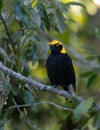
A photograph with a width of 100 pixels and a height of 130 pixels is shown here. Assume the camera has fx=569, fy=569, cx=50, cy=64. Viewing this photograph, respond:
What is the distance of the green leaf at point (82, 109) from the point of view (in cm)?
300

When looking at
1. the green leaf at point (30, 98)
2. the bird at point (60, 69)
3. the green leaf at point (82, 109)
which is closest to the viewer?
the green leaf at point (82, 109)

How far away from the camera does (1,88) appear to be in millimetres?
4746

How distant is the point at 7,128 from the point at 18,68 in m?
1.69

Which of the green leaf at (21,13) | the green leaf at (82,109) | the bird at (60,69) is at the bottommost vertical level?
the bird at (60,69)

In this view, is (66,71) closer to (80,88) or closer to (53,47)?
(53,47)

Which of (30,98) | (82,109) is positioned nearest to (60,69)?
(30,98)

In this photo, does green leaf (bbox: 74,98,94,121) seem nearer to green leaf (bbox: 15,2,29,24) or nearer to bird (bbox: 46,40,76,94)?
green leaf (bbox: 15,2,29,24)

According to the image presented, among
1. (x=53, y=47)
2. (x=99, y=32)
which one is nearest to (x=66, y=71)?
(x=53, y=47)

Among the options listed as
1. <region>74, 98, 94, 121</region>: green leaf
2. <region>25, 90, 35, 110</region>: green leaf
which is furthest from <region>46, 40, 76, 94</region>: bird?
<region>74, 98, 94, 121</region>: green leaf

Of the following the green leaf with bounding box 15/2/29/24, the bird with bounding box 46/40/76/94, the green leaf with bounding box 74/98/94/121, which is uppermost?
the green leaf with bounding box 15/2/29/24

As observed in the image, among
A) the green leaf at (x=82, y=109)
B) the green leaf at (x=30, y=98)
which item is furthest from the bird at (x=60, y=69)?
the green leaf at (x=82, y=109)

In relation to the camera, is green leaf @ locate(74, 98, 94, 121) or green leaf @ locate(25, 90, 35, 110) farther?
green leaf @ locate(25, 90, 35, 110)

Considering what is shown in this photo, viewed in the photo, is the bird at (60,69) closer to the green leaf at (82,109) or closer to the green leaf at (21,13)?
the green leaf at (21,13)

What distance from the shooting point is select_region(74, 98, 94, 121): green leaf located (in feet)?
9.85
